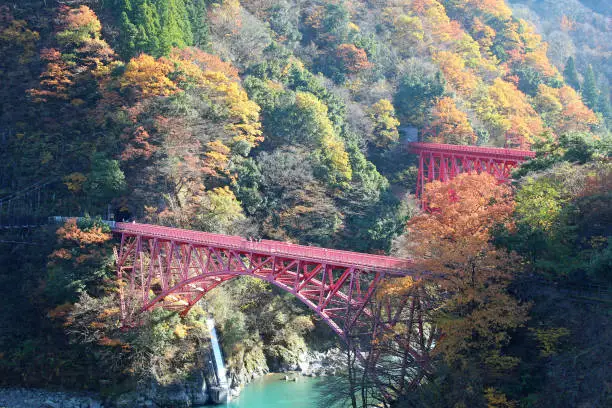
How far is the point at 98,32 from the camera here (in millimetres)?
37656

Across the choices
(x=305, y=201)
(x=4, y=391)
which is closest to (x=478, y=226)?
(x=305, y=201)

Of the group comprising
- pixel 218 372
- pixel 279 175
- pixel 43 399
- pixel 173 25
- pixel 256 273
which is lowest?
pixel 43 399

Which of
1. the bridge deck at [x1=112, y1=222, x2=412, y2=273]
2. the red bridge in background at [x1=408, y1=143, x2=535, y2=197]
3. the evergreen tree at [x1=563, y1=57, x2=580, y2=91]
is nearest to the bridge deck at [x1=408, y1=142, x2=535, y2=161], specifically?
the red bridge in background at [x1=408, y1=143, x2=535, y2=197]

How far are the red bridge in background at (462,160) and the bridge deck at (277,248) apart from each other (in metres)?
9.22

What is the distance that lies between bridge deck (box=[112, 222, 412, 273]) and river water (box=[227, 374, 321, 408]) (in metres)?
5.73

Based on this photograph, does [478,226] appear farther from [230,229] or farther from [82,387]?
[82,387]

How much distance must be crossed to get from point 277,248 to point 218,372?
6695 millimetres

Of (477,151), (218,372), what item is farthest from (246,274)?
(477,151)

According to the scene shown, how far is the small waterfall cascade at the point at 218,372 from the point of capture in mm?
28141

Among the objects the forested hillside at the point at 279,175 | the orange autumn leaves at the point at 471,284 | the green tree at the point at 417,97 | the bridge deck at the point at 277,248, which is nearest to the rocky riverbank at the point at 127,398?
the forested hillside at the point at 279,175

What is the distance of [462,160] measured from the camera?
37.6m

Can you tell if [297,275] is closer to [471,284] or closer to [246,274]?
[246,274]

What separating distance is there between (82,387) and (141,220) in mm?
7818

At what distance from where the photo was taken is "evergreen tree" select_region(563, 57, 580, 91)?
65562 mm
